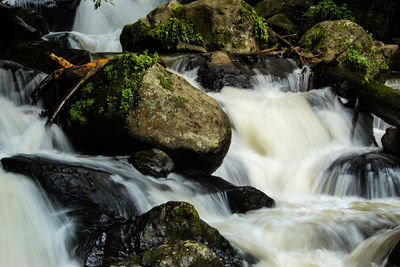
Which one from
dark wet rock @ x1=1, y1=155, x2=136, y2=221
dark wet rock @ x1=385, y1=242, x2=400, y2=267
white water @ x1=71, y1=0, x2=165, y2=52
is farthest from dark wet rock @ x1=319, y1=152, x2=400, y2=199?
white water @ x1=71, y1=0, x2=165, y2=52

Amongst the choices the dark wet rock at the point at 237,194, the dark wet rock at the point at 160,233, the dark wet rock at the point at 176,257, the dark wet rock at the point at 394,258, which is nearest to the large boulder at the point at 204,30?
the dark wet rock at the point at 237,194

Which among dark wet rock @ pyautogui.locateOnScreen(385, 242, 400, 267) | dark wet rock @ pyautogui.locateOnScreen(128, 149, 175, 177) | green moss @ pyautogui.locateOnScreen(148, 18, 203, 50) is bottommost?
dark wet rock @ pyautogui.locateOnScreen(128, 149, 175, 177)

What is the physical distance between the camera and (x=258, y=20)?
40.8 ft

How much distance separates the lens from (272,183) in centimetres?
695

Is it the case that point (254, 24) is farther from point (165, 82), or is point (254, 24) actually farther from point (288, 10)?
point (165, 82)

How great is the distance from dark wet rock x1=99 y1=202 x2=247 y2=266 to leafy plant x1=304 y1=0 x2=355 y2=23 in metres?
13.7

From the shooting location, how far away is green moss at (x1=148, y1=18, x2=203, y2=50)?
1166 cm

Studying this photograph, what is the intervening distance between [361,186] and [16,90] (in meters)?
6.09

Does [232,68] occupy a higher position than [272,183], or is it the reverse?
[232,68]

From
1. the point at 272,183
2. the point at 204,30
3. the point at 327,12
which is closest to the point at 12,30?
the point at 204,30

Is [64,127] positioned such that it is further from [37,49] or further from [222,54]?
[222,54]

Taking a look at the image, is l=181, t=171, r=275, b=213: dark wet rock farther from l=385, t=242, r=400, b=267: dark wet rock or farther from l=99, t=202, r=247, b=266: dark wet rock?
l=385, t=242, r=400, b=267: dark wet rock

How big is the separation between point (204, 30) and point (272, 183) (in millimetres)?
6575

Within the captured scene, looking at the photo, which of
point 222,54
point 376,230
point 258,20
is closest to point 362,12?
point 258,20
